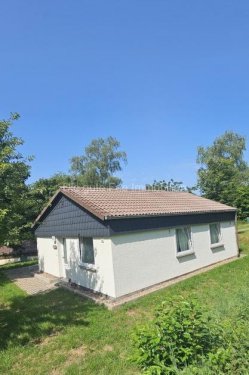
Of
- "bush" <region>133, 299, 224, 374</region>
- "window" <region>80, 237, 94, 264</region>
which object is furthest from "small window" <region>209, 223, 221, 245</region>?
"bush" <region>133, 299, 224, 374</region>

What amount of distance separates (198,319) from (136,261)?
7428mm

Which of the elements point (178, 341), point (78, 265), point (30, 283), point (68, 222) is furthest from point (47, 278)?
point (178, 341)

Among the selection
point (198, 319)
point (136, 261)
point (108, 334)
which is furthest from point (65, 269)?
point (198, 319)

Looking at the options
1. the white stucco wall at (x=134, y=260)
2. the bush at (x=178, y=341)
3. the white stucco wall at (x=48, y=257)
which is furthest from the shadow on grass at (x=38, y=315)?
the bush at (x=178, y=341)

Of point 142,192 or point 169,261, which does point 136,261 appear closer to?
point 169,261

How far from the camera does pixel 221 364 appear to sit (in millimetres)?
4207

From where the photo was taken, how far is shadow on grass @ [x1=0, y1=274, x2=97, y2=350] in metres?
8.86

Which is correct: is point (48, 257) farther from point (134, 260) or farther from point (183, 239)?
point (183, 239)

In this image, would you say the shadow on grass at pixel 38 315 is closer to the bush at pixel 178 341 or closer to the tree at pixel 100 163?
the bush at pixel 178 341

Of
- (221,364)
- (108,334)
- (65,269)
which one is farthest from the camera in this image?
(65,269)

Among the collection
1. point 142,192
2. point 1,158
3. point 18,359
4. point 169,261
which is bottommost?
point 18,359

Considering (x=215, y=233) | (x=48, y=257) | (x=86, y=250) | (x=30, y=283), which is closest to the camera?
(x=86, y=250)

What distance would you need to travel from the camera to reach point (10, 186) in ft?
30.0

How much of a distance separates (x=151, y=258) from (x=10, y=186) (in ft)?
21.1
